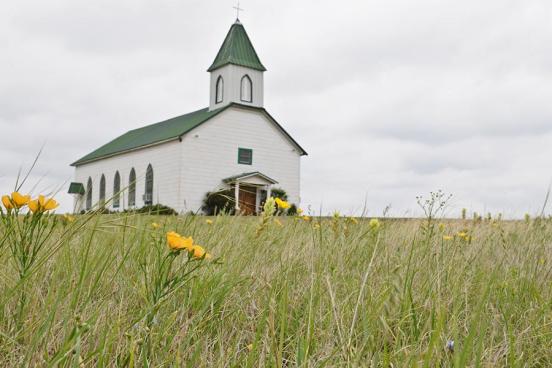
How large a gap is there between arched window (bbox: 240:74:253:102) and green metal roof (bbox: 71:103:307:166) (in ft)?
2.32

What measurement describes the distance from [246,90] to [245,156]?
4.06 m

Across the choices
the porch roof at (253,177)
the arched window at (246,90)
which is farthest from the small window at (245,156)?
the arched window at (246,90)

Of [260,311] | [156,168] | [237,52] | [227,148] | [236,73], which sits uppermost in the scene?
[237,52]

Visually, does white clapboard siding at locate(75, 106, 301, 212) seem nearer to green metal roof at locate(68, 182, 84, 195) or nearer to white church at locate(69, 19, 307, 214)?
white church at locate(69, 19, 307, 214)

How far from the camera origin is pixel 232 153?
3084 centimetres

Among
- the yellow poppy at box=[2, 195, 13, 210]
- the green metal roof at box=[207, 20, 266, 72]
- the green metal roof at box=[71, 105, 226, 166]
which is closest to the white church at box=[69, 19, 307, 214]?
the green metal roof at box=[207, 20, 266, 72]

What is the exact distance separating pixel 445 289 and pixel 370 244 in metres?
0.85

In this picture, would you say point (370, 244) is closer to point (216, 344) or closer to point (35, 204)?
point (216, 344)

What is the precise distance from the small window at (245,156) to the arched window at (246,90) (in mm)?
3101

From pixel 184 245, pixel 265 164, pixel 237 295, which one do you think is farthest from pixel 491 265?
pixel 265 164

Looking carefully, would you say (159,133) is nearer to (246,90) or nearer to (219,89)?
(219,89)

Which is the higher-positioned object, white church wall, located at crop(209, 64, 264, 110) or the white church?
white church wall, located at crop(209, 64, 264, 110)

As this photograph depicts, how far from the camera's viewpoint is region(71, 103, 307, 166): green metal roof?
30484 mm

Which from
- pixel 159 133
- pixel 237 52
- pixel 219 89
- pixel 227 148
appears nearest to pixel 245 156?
pixel 227 148
